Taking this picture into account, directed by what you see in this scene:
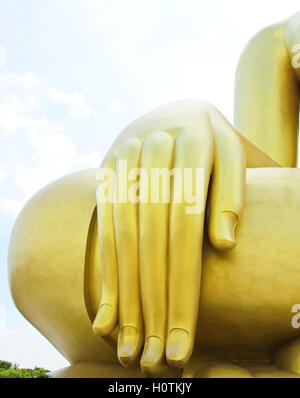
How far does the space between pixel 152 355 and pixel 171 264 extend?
0.50 metres

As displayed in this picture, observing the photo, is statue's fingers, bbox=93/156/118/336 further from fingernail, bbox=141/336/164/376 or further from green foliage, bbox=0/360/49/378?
green foliage, bbox=0/360/49/378

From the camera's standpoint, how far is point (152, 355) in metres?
3.31

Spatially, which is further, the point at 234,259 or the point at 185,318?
the point at 234,259

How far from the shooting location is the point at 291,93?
5852 mm

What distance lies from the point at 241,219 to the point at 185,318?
719 millimetres

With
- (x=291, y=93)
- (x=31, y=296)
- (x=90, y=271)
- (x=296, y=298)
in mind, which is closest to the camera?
(x=296, y=298)

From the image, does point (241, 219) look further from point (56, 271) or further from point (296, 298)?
point (56, 271)

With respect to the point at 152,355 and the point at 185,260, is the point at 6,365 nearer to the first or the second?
the point at 152,355

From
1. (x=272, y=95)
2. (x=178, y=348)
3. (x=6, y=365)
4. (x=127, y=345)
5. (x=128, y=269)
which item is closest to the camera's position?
(x=178, y=348)

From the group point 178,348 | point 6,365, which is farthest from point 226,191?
point 6,365

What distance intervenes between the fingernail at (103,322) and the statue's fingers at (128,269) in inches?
2.7
